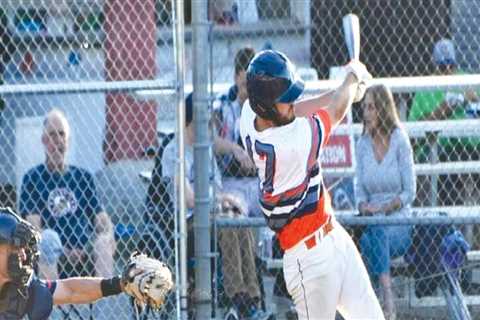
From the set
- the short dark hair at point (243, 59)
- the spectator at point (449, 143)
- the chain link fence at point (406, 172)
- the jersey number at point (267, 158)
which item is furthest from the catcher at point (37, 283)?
the spectator at point (449, 143)

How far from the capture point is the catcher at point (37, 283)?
18.3ft

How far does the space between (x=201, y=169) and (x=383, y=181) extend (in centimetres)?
115

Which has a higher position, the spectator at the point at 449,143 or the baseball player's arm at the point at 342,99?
the baseball player's arm at the point at 342,99

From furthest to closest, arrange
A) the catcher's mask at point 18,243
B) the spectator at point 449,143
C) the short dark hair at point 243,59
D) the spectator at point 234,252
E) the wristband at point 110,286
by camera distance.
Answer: the spectator at point 449,143
the short dark hair at point 243,59
the spectator at point 234,252
the wristband at point 110,286
the catcher's mask at point 18,243

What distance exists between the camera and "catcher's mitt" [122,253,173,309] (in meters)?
5.70

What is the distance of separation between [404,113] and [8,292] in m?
4.87

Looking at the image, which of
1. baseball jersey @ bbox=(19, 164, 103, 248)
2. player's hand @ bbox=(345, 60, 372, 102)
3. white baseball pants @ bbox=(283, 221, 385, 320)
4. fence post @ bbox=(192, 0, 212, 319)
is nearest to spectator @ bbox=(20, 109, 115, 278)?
baseball jersey @ bbox=(19, 164, 103, 248)

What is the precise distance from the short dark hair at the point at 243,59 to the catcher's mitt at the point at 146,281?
343 cm

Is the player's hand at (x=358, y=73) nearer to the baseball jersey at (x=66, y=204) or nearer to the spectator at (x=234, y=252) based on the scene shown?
the spectator at (x=234, y=252)

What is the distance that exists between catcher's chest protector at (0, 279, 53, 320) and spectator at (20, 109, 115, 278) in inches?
110

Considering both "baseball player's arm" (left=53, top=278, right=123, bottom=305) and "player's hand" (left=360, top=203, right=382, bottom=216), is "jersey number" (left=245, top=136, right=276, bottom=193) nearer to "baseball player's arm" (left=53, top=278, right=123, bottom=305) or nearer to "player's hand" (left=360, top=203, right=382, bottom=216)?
"baseball player's arm" (left=53, top=278, right=123, bottom=305)

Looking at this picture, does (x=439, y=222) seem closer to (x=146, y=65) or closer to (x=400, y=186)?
(x=400, y=186)

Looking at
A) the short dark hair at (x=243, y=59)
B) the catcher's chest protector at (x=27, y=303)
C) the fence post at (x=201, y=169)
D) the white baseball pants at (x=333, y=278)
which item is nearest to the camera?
the catcher's chest protector at (x=27, y=303)

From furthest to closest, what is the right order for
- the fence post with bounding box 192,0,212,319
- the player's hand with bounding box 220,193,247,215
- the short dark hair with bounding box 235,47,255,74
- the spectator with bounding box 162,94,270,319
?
the short dark hair with bounding box 235,47,255,74, the player's hand with bounding box 220,193,247,215, the spectator with bounding box 162,94,270,319, the fence post with bounding box 192,0,212,319
